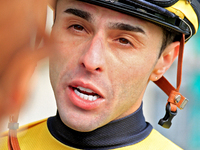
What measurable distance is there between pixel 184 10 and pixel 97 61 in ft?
2.21

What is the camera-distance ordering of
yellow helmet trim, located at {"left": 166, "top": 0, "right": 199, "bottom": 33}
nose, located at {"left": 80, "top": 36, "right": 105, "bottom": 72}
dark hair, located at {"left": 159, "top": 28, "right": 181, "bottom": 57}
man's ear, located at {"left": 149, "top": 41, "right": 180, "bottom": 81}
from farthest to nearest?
man's ear, located at {"left": 149, "top": 41, "right": 180, "bottom": 81} → dark hair, located at {"left": 159, "top": 28, "right": 181, "bottom": 57} → yellow helmet trim, located at {"left": 166, "top": 0, "right": 199, "bottom": 33} → nose, located at {"left": 80, "top": 36, "right": 105, "bottom": 72}

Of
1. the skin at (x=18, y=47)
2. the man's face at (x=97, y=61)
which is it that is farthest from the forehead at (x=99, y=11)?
the skin at (x=18, y=47)

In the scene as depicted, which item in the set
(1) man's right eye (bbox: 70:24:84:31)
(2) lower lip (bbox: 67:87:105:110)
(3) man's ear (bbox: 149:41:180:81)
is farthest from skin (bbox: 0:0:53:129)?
(3) man's ear (bbox: 149:41:180:81)

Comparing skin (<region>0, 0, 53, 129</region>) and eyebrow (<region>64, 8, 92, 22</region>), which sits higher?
skin (<region>0, 0, 53, 129</region>)

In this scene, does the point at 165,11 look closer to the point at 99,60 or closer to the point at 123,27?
the point at 123,27

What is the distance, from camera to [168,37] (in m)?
1.88

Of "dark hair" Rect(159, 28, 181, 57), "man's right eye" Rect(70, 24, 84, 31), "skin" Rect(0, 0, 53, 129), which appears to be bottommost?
"dark hair" Rect(159, 28, 181, 57)

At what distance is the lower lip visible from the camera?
5.29 feet

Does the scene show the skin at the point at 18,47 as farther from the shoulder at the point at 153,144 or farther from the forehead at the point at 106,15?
the shoulder at the point at 153,144

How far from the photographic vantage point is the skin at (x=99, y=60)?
1.57m

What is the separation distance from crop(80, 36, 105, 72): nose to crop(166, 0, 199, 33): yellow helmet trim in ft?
1.52

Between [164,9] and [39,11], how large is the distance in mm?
1205

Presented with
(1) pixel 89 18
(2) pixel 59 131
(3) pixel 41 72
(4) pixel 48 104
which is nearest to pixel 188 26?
(1) pixel 89 18

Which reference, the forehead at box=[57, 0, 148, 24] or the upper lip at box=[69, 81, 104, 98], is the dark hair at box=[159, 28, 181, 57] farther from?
the upper lip at box=[69, 81, 104, 98]
